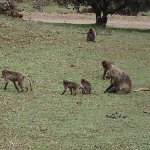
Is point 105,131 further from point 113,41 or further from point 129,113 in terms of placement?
point 113,41

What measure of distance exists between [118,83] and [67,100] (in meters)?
2.11

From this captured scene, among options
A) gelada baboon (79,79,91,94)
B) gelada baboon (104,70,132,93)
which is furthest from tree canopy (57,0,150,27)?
gelada baboon (79,79,91,94)

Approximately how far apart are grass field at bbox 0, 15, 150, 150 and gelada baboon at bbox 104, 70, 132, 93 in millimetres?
238

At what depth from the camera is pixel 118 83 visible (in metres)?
15.8

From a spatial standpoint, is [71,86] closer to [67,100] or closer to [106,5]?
[67,100]

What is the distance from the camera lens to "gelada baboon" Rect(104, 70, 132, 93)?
15777mm

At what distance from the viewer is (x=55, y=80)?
17359 mm

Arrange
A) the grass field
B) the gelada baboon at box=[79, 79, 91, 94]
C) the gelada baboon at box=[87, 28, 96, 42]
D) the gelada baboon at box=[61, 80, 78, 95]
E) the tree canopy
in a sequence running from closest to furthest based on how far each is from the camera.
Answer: the grass field < the gelada baboon at box=[61, 80, 78, 95] < the gelada baboon at box=[79, 79, 91, 94] < the gelada baboon at box=[87, 28, 96, 42] < the tree canopy

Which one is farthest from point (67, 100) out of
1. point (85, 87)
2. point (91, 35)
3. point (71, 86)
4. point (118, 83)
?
point (91, 35)


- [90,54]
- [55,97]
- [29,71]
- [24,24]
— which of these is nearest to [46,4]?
[24,24]

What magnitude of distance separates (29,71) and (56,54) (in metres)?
3.95

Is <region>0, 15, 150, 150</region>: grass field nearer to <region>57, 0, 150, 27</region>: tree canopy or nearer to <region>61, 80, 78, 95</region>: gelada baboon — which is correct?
<region>61, 80, 78, 95</region>: gelada baboon

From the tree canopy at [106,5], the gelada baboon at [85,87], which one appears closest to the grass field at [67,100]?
the gelada baboon at [85,87]

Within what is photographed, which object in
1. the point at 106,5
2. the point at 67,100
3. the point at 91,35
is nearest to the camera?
the point at 67,100
